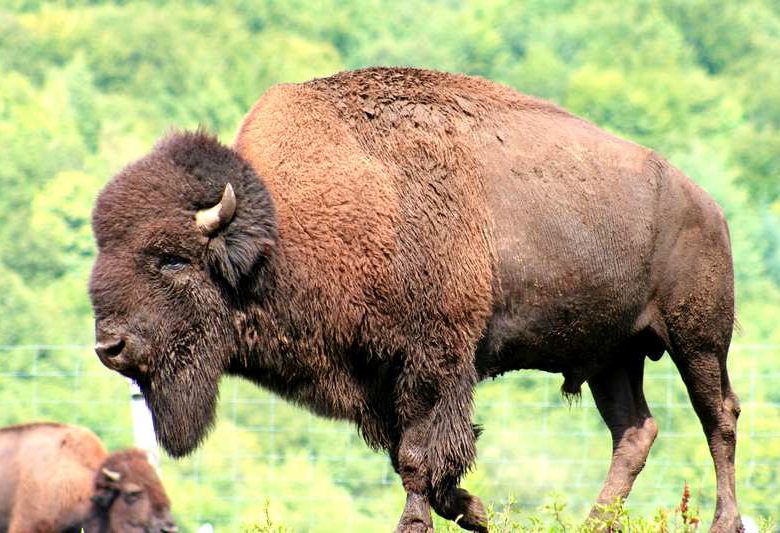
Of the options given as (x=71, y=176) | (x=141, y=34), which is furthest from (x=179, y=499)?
(x=141, y=34)

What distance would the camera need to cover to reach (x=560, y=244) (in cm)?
655

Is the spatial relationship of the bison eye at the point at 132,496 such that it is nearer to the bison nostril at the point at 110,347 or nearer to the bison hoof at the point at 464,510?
the bison hoof at the point at 464,510

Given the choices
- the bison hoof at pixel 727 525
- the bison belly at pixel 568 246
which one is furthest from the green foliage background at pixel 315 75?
the bison belly at pixel 568 246

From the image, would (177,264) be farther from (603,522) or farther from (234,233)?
(603,522)

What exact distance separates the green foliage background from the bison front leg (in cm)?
2758

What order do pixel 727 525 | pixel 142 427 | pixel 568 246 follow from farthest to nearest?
pixel 142 427 → pixel 727 525 → pixel 568 246

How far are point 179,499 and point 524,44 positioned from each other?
7189 centimetres

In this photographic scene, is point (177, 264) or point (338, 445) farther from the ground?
point (177, 264)

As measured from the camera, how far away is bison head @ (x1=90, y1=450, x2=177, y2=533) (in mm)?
10906

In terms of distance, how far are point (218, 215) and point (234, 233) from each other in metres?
0.10

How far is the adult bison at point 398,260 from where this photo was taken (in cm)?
591

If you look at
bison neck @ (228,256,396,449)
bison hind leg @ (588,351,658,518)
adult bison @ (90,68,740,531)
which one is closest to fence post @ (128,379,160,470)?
bison neck @ (228,256,396,449)

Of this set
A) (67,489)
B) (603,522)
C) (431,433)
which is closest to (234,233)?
(431,433)

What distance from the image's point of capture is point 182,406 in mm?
6082
